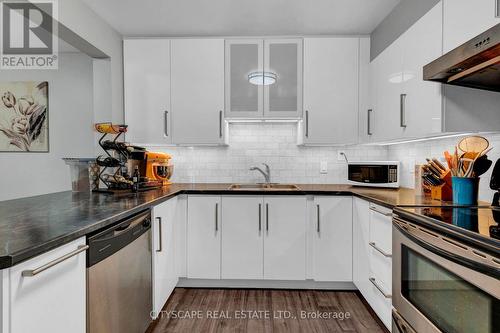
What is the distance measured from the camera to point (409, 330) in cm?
126

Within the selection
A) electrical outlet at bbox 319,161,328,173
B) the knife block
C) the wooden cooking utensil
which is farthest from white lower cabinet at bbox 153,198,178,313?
the wooden cooking utensil

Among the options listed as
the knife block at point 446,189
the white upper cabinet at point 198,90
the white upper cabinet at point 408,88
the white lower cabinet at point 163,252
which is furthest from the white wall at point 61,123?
the knife block at point 446,189

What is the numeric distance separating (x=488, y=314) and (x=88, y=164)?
2357 millimetres

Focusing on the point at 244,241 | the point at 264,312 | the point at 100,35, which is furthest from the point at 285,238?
the point at 100,35

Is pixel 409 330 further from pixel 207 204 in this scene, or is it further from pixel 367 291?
pixel 207 204

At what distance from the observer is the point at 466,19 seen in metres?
1.37

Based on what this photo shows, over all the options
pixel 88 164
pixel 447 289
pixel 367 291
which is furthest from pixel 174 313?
pixel 447 289

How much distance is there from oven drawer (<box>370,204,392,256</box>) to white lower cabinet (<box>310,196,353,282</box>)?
1.22 feet

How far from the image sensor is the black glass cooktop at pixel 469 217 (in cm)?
93

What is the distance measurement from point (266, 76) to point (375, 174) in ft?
4.28

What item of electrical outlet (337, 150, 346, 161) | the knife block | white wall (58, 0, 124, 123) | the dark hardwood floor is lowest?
the dark hardwood floor

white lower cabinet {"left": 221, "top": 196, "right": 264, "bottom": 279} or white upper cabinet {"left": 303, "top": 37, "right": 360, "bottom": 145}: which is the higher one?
white upper cabinet {"left": 303, "top": 37, "right": 360, "bottom": 145}

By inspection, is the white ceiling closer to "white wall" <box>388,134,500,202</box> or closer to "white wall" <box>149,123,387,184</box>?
"white wall" <box>149,123,387,184</box>

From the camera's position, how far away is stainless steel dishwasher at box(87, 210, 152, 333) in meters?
1.10
